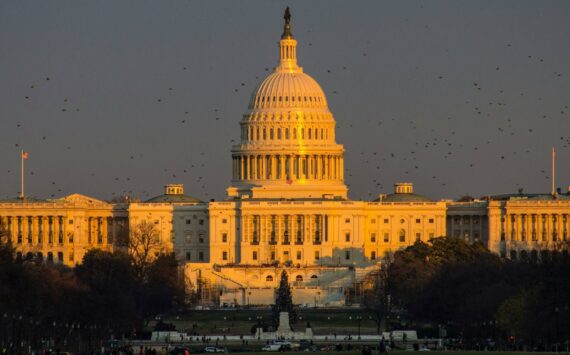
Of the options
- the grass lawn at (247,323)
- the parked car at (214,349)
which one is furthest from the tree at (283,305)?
the parked car at (214,349)

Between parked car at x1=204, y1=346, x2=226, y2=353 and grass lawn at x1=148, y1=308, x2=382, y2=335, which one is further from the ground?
grass lawn at x1=148, y1=308, x2=382, y2=335

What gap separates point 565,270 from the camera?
145750 mm

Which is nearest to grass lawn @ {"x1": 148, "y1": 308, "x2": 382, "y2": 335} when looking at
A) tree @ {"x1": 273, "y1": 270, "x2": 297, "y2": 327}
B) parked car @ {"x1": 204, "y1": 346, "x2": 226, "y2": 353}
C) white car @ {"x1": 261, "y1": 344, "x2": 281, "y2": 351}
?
tree @ {"x1": 273, "y1": 270, "x2": 297, "y2": 327}

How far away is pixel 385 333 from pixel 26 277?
121 feet

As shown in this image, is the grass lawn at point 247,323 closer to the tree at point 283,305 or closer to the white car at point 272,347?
the tree at point 283,305

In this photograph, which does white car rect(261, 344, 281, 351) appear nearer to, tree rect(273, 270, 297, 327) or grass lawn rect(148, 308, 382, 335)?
grass lawn rect(148, 308, 382, 335)

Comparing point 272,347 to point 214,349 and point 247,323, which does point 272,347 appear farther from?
point 247,323

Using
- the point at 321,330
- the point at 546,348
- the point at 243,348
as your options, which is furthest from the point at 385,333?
the point at 546,348

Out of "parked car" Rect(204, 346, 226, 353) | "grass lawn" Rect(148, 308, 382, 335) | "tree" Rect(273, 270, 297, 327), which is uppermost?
"tree" Rect(273, 270, 297, 327)

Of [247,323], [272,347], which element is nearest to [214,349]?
[272,347]

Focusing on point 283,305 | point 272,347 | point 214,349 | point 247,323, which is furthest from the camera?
point 283,305

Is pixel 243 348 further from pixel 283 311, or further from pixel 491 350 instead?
pixel 283 311

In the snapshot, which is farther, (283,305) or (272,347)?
(283,305)

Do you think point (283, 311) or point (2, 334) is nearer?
point (2, 334)
